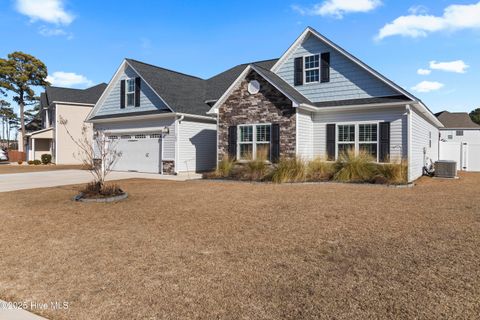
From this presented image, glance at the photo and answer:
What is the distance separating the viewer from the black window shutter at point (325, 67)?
16359 millimetres

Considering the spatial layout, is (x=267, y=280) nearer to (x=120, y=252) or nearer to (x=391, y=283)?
(x=391, y=283)

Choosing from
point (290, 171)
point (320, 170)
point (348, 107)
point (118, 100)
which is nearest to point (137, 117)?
point (118, 100)

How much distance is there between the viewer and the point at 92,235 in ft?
19.9

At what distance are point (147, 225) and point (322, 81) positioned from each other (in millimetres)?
12479

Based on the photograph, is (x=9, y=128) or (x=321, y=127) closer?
(x=321, y=127)

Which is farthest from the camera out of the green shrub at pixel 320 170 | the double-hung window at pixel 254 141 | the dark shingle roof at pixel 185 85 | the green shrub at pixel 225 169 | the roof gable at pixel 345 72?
the dark shingle roof at pixel 185 85

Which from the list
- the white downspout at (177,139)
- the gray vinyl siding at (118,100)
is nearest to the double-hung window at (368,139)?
the white downspout at (177,139)

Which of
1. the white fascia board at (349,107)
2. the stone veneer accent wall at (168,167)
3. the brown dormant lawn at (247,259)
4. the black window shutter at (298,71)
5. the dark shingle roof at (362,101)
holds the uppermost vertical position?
the black window shutter at (298,71)

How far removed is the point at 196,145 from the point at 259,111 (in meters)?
5.55

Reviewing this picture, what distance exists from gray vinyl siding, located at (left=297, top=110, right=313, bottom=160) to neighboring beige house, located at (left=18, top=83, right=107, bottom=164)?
21693 millimetres

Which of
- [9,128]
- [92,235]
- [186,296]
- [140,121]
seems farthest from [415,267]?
[9,128]

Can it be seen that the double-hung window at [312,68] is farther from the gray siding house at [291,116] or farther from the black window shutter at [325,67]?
the black window shutter at [325,67]

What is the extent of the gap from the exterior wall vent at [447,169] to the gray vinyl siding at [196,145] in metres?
12.5

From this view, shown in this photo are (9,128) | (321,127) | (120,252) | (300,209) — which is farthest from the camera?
(9,128)
